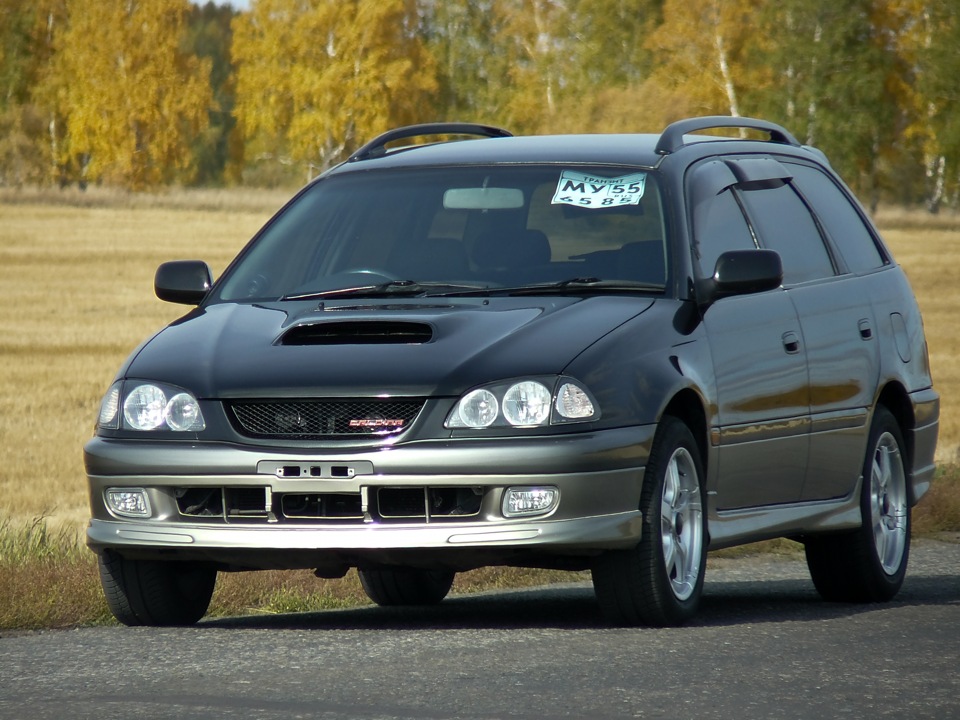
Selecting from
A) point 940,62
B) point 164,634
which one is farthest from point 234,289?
point 940,62

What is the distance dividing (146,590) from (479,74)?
288 feet

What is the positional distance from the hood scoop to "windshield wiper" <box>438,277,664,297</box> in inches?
20.5

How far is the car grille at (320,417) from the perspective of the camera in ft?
21.9

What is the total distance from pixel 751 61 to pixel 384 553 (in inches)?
2892

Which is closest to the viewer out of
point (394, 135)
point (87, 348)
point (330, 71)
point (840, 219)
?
point (394, 135)

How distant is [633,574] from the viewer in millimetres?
6902

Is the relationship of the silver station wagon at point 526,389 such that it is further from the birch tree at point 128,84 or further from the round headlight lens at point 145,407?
the birch tree at point 128,84

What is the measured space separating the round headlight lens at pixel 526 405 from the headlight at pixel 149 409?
1.03 meters

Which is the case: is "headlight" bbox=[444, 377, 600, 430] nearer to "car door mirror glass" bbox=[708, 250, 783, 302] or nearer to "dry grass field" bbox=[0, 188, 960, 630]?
"car door mirror glass" bbox=[708, 250, 783, 302]

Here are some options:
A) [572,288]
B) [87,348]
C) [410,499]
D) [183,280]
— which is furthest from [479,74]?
[410,499]

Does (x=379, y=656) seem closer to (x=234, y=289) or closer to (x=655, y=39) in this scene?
→ (x=234, y=289)

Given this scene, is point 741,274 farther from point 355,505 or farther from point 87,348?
point 87,348

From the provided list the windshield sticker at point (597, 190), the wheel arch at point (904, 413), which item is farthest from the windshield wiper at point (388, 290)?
the wheel arch at point (904, 413)

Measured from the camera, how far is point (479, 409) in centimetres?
667
